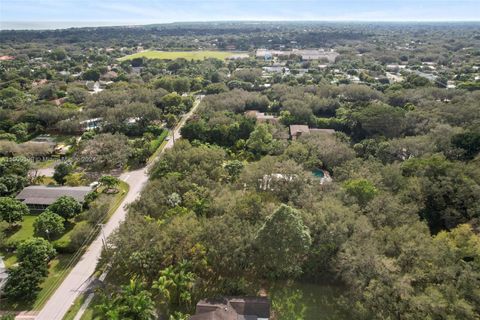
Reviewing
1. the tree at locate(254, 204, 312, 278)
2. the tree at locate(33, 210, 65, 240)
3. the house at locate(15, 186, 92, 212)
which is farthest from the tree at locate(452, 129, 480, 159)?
the tree at locate(33, 210, 65, 240)

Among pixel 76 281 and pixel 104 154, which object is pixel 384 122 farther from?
pixel 76 281

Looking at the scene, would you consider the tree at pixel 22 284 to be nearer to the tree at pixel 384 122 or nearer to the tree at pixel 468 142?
the tree at pixel 384 122

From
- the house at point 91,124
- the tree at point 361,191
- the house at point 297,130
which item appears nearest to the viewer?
the tree at point 361,191

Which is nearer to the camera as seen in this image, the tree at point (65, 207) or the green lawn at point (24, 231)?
the green lawn at point (24, 231)

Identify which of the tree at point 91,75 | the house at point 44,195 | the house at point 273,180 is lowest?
the house at point 44,195

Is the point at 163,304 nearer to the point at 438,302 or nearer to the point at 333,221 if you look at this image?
the point at 333,221

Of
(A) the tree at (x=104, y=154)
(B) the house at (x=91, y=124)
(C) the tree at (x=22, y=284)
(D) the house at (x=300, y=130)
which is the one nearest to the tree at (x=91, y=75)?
(B) the house at (x=91, y=124)
